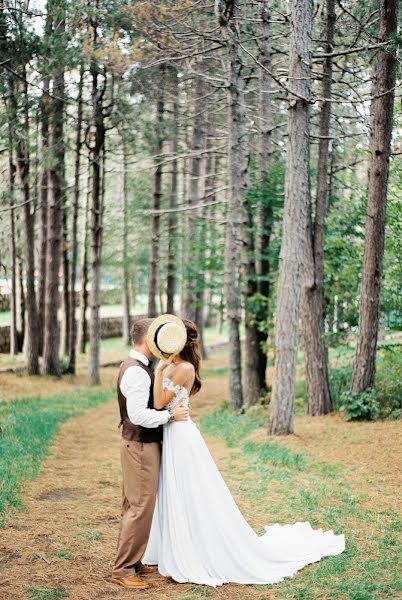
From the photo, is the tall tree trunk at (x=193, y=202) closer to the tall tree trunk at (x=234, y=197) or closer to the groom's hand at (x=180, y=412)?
the tall tree trunk at (x=234, y=197)

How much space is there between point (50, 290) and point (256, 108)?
802 cm

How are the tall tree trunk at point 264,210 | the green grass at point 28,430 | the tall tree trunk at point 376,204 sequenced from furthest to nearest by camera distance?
the tall tree trunk at point 264,210
the tall tree trunk at point 376,204
the green grass at point 28,430

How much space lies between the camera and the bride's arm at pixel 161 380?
19.9 feet

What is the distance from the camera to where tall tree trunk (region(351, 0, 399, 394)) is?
1222 cm

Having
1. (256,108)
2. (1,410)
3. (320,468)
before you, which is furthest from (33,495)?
(256,108)

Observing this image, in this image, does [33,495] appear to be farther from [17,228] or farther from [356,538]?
[17,228]

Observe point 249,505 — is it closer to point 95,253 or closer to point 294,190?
point 294,190

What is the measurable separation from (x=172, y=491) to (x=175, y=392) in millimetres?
824

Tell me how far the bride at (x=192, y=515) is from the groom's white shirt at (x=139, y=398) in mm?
121

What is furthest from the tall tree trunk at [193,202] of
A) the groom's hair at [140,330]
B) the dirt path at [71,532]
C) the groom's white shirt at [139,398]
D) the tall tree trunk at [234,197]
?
the groom's white shirt at [139,398]

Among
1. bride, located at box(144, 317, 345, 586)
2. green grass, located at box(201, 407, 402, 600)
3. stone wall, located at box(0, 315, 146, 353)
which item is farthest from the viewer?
stone wall, located at box(0, 315, 146, 353)

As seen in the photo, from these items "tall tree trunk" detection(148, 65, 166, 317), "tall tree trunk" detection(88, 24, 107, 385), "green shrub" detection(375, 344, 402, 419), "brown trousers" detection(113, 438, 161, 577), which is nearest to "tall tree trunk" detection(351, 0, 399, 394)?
"green shrub" detection(375, 344, 402, 419)

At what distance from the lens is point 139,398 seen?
19.4 ft

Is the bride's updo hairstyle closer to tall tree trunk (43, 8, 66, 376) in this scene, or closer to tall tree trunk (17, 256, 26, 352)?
tall tree trunk (43, 8, 66, 376)
